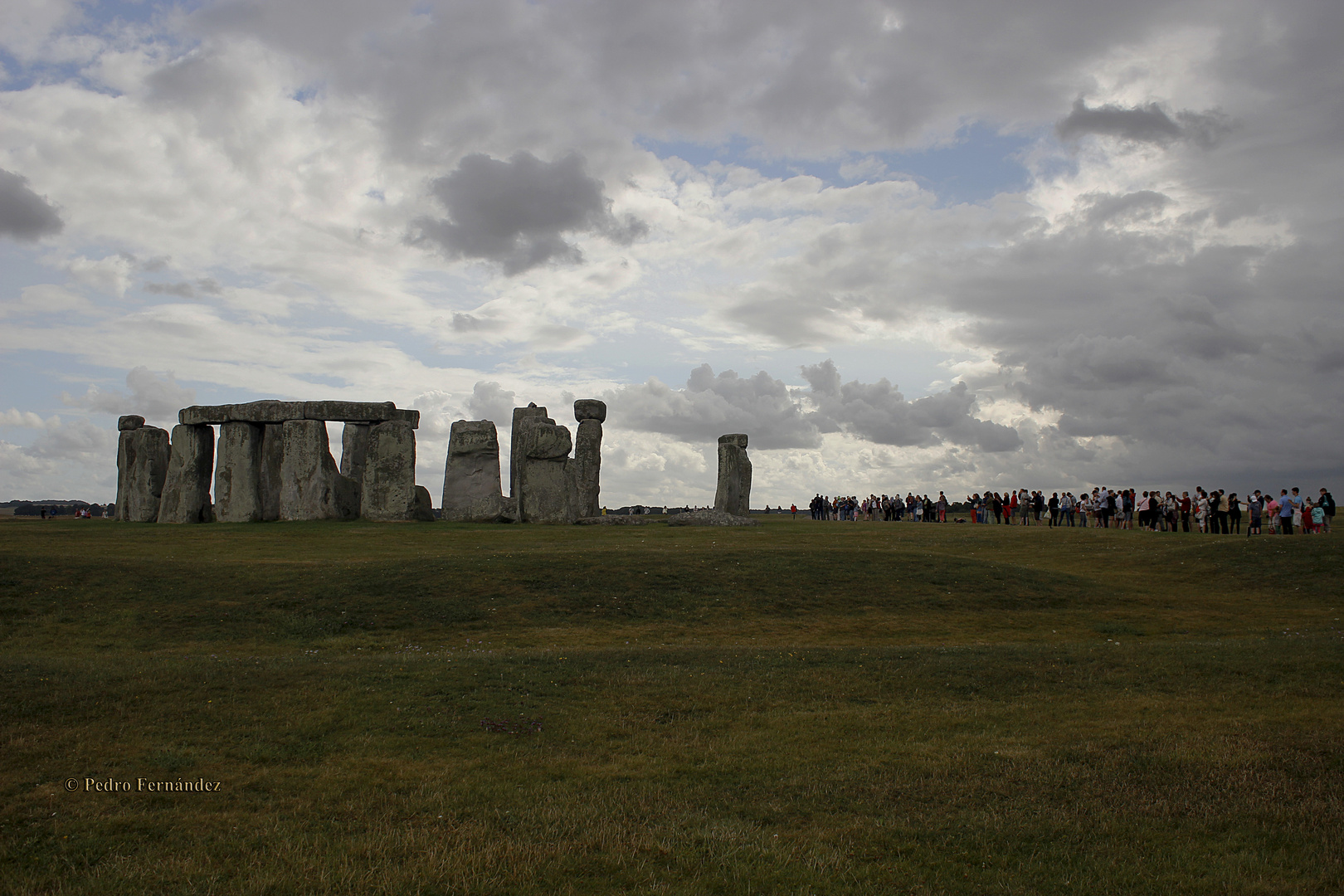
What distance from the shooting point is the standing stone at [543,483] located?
36.3 metres

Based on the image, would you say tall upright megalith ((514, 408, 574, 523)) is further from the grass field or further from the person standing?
the person standing

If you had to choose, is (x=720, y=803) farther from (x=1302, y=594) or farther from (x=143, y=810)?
(x=1302, y=594)

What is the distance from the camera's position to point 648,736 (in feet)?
32.6

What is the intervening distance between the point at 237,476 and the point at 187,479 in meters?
2.49

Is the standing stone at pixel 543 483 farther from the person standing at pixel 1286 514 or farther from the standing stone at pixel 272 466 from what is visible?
the person standing at pixel 1286 514

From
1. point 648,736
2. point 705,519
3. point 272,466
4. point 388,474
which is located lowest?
point 648,736

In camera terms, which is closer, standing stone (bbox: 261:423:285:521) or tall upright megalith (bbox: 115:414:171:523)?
standing stone (bbox: 261:423:285:521)

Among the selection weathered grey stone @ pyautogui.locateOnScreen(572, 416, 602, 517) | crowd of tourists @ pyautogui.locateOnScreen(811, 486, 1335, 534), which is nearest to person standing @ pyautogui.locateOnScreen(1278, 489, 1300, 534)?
crowd of tourists @ pyautogui.locateOnScreen(811, 486, 1335, 534)

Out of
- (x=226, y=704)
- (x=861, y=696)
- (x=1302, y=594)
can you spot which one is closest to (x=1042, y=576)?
(x=1302, y=594)

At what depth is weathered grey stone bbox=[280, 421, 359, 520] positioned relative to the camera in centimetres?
3659

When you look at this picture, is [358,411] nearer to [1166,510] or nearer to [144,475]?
[144,475]

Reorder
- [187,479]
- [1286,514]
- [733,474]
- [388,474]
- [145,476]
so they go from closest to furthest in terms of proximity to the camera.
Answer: [1286,514] → [388,474] → [187,479] → [145,476] → [733,474]

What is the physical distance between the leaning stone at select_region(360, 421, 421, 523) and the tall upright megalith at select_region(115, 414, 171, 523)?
949 centimetres

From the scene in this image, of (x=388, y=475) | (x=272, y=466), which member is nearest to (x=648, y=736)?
(x=388, y=475)
